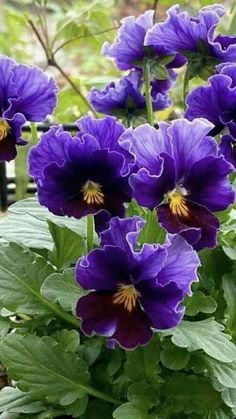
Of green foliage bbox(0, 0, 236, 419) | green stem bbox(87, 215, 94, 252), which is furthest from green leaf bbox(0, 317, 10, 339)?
green stem bbox(87, 215, 94, 252)

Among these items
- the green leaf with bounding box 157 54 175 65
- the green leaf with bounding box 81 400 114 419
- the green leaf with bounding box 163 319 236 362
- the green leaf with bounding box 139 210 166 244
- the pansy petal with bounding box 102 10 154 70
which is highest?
the pansy petal with bounding box 102 10 154 70

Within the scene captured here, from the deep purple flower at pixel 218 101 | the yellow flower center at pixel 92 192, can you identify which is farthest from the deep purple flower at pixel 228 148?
the yellow flower center at pixel 92 192

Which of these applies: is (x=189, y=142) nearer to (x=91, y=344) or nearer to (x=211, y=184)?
(x=211, y=184)

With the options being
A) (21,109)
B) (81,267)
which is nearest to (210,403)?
(81,267)

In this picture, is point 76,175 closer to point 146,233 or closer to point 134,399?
point 146,233

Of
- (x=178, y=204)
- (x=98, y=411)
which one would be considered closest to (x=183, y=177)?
(x=178, y=204)

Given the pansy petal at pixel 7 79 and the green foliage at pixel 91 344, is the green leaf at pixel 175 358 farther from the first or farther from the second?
the pansy petal at pixel 7 79

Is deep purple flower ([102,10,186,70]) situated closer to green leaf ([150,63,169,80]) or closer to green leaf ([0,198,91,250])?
green leaf ([150,63,169,80])
